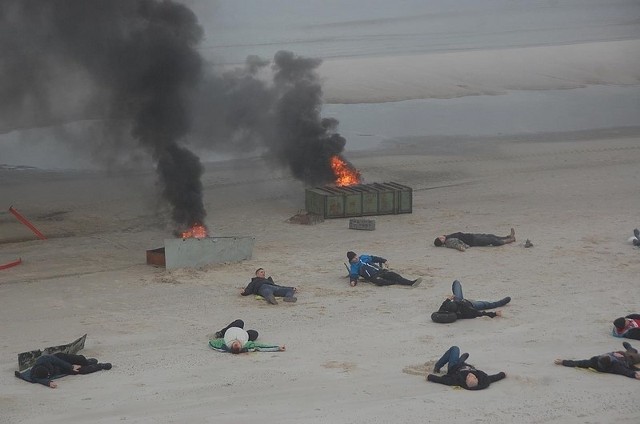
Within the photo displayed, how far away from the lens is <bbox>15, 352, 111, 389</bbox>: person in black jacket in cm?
1388

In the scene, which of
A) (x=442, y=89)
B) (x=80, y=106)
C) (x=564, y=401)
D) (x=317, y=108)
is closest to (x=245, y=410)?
(x=564, y=401)

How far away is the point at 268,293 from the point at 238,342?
272 cm

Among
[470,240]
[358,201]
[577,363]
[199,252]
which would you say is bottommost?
[577,363]

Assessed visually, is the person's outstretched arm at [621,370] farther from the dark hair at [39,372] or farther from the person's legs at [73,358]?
the dark hair at [39,372]

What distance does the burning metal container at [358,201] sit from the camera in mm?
24031

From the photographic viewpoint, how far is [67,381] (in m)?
14.0

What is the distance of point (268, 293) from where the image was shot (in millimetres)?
17578

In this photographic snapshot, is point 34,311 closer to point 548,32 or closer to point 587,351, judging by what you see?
point 587,351

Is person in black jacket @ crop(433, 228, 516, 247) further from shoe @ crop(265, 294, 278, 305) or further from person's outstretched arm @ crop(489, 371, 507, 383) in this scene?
person's outstretched arm @ crop(489, 371, 507, 383)

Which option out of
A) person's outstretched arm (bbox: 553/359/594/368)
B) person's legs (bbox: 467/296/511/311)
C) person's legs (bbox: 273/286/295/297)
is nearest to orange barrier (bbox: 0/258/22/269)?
person's legs (bbox: 273/286/295/297)

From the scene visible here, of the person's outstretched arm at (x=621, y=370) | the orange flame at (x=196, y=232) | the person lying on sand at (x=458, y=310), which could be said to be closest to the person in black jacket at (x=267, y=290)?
the person lying on sand at (x=458, y=310)

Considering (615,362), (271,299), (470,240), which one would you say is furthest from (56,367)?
(470,240)

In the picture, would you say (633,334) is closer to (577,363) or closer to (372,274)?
(577,363)

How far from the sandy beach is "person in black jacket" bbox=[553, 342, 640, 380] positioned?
14 centimetres
